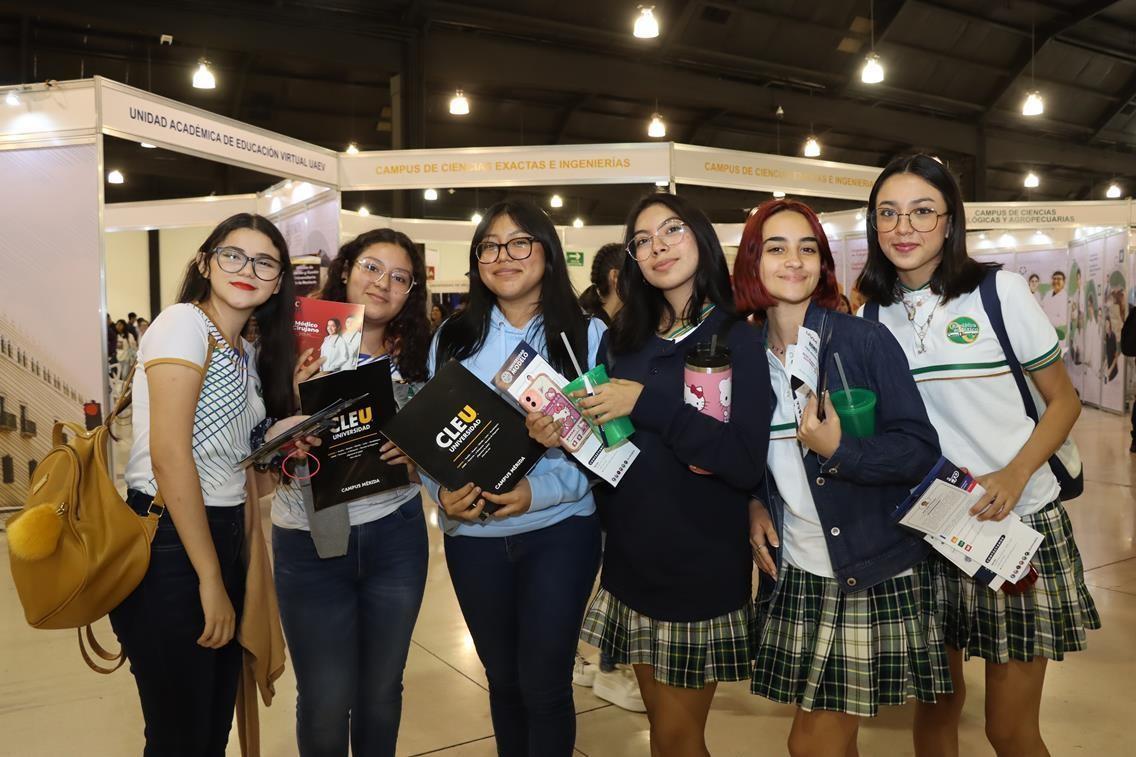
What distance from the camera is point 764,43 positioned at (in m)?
12.0

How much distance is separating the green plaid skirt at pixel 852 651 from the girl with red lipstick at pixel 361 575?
35.8 inches

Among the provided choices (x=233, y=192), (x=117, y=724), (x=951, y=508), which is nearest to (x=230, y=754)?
(x=117, y=724)

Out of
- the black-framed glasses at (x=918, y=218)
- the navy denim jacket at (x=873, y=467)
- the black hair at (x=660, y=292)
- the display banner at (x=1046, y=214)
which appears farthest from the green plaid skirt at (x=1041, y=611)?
the display banner at (x=1046, y=214)

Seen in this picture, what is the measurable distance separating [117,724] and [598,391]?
2.45m

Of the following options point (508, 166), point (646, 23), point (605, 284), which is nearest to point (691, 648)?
point (605, 284)

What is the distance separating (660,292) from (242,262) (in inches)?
38.5

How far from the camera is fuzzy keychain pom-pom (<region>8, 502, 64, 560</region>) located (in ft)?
4.86

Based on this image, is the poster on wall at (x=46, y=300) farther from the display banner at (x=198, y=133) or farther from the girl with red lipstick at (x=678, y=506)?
the girl with red lipstick at (x=678, y=506)

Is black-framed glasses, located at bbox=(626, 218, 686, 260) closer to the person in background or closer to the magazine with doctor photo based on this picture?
the magazine with doctor photo

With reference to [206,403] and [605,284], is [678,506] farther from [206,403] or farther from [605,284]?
[605,284]

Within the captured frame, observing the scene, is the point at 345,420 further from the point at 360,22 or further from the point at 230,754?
the point at 360,22

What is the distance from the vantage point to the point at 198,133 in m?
5.96

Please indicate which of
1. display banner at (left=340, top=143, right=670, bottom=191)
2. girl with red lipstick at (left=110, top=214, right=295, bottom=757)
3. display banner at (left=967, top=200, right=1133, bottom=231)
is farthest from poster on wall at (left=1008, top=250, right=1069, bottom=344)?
girl with red lipstick at (left=110, top=214, right=295, bottom=757)

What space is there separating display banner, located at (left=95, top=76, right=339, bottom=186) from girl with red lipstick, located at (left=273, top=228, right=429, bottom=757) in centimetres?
443
